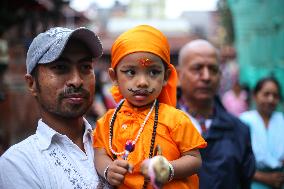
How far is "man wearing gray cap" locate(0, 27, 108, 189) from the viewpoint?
2072 millimetres

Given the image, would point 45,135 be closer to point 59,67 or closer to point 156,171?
point 59,67

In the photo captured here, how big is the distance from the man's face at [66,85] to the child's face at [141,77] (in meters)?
0.20

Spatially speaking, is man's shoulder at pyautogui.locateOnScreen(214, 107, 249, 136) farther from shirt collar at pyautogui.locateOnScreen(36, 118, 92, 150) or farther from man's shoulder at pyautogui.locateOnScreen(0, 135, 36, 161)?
man's shoulder at pyautogui.locateOnScreen(0, 135, 36, 161)

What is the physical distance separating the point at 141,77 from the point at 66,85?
379 mm

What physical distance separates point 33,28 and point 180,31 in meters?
39.3

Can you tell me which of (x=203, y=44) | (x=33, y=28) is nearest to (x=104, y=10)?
(x=33, y=28)

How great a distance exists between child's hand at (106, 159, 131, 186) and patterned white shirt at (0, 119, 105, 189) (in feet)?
0.41

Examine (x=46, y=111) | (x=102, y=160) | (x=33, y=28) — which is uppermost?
(x=33, y=28)

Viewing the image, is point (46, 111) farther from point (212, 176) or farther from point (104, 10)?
point (104, 10)

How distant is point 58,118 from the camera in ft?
7.67

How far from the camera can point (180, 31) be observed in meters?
51.6

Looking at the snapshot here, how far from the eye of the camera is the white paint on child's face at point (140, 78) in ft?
7.73

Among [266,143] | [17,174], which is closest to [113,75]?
[17,174]

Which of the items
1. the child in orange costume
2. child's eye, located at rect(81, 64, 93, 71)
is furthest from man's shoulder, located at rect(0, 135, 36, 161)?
child's eye, located at rect(81, 64, 93, 71)
